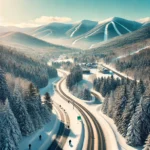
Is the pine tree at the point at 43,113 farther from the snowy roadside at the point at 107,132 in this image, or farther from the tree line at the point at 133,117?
the tree line at the point at 133,117

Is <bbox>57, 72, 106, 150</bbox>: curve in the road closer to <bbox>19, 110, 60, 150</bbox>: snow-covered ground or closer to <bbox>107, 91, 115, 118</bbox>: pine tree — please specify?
<bbox>107, 91, 115, 118</bbox>: pine tree

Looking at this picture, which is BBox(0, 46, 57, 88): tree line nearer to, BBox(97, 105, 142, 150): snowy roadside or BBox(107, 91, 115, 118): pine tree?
BBox(107, 91, 115, 118): pine tree

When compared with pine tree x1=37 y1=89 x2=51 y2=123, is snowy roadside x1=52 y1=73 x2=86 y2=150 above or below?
below

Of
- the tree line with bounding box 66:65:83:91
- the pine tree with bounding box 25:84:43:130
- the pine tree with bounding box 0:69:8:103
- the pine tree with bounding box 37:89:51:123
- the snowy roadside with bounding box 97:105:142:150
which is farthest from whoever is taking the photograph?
the tree line with bounding box 66:65:83:91

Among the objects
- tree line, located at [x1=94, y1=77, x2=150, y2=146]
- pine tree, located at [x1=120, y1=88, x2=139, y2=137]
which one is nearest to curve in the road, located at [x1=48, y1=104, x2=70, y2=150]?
tree line, located at [x1=94, y1=77, x2=150, y2=146]

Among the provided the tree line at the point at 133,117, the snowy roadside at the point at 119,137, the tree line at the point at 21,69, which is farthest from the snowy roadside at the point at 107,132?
the tree line at the point at 21,69

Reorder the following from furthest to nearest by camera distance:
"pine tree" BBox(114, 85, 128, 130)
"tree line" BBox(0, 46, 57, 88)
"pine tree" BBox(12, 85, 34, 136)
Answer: "tree line" BBox(0, 46, 57, 88), "pine tree" BBox(114, 85, 128, 130), "pine tree" BBox(12, 85, 34, 136)

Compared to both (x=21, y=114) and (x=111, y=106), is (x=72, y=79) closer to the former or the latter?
(x=111, y=106)

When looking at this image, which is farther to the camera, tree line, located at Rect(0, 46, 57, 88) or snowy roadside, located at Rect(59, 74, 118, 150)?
tree line, located at Rect(0, 46, 57, 88)

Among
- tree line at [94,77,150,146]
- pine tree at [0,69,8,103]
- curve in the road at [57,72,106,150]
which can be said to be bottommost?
curve in the road at [57,72,106,150]

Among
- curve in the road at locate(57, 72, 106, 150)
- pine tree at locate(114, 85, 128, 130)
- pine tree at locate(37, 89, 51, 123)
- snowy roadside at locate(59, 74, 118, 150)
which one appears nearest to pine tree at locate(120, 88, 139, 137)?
snowy roadside at locate(59, 74, 118, 150)

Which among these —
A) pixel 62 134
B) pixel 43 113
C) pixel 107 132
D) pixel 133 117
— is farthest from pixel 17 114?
pixel 133 117

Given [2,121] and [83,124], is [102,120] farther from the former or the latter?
[2,121]
